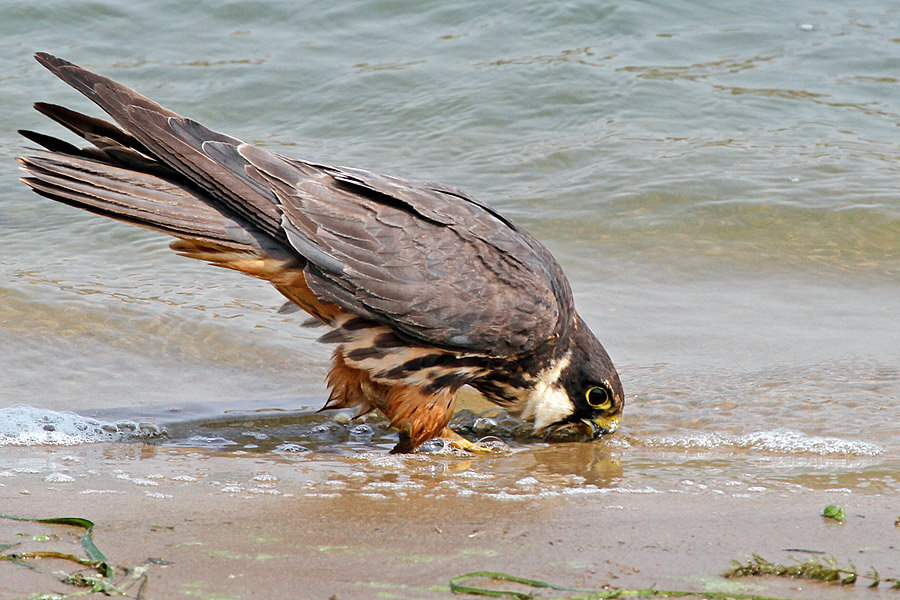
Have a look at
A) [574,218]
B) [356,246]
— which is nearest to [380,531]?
[356,246]

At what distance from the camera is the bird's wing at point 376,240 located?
5.01 meters

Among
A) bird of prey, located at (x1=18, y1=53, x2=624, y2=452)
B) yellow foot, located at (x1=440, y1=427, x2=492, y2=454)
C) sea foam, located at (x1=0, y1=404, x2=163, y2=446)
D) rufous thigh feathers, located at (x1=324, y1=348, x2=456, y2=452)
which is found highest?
bird of prey, located at (x1=18, y1=53, x2=624, y2=452)

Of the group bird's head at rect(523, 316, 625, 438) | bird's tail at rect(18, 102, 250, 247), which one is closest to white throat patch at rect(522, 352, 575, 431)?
bird's head at rect(523, 316, 625, 438)

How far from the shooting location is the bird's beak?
18.0 feet

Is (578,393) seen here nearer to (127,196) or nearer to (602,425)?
(602,425)

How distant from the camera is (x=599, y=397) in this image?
5473mm

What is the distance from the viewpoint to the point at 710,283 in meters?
7.89

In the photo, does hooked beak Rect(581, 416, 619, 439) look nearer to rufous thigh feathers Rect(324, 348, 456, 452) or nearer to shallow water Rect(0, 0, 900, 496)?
shallow water Rect(0, 0, 900, 496)

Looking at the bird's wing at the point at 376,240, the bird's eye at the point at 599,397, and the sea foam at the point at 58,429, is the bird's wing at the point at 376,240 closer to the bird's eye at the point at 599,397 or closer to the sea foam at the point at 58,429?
the bird's eye at the point at 599,397

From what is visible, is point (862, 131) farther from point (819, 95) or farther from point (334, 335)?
point (334, 335)

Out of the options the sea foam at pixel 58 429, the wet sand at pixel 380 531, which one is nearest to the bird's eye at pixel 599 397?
the wet sand at pixel 380 531

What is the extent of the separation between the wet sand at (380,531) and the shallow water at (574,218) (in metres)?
0.26

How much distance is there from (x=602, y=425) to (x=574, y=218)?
366 centimetres

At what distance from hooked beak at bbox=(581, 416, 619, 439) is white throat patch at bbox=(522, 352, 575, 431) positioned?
131 millimetres
